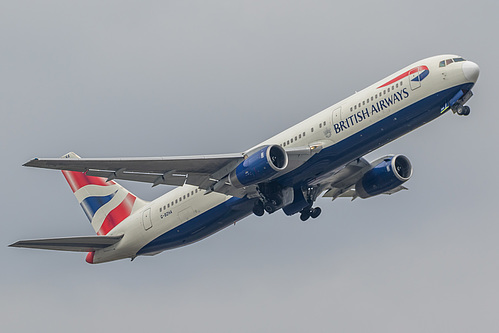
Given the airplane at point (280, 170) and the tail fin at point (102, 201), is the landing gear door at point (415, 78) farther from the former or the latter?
the tail fin at point (102, 201)

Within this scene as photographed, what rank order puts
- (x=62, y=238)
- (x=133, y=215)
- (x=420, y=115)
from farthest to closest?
(x=133, y=215), (x=62, y=238), (x=420, y=115)

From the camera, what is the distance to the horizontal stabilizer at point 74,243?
47.9m

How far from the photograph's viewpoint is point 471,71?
43.1 m

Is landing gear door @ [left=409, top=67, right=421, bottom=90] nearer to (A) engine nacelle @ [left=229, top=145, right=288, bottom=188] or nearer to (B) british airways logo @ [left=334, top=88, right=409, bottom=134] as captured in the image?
(B) british airways logo @ [left=334, top=88, right=409, bottom=134]

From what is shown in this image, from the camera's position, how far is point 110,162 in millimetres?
43938

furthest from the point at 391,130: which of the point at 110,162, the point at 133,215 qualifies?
the point at 133,215

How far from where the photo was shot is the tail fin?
54.5 metres

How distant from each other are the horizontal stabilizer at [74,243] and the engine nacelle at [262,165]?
37.7ft

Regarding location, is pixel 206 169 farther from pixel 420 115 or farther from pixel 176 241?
pixel 420 115

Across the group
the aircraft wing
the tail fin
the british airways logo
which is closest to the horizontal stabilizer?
the tail fin

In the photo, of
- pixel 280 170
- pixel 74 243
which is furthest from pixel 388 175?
pixel 74 243

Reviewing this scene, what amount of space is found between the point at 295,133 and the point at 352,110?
11.3ft

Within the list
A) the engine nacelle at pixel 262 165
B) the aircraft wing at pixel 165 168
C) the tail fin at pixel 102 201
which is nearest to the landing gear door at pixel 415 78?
the engine nacelle at pixel 262 165

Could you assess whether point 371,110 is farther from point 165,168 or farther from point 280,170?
point 165,168
